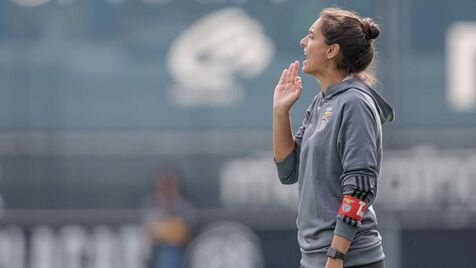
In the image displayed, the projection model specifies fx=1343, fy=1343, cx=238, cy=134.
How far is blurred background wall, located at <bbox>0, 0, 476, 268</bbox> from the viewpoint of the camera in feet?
26.5

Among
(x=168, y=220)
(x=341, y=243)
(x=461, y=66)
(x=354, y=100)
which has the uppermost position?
(x=354, y=100)

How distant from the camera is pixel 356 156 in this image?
3889 mm

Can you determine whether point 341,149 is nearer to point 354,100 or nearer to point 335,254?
point 354,100

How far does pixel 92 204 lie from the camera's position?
26.6ft

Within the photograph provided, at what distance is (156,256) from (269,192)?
31.2 inches

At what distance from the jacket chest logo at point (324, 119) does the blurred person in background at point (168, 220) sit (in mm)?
4146

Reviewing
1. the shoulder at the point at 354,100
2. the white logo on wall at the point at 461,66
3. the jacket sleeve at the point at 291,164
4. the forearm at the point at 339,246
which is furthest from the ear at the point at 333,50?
the white logo on wall at the point at 461,66

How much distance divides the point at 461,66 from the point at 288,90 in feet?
13.6

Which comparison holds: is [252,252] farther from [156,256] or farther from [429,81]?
[429,81]

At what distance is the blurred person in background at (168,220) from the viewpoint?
26.6 feet

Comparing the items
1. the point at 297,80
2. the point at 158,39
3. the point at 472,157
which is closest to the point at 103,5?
the point at 158,39

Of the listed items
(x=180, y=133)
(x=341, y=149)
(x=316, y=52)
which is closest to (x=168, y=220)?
(x=180, y=133)

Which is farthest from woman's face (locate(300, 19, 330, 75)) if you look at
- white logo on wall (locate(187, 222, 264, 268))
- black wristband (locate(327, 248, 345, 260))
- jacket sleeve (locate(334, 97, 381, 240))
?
white logo on wall (locate(187, 222, 264, 268))

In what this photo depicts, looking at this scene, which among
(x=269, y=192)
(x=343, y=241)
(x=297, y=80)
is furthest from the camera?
(x=269, y=192)
